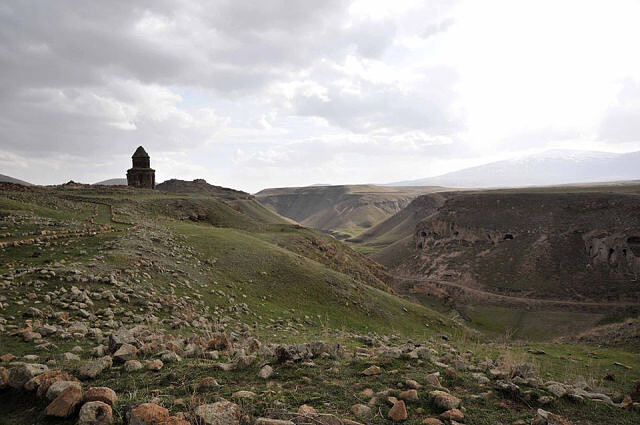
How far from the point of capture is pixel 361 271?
38.6m

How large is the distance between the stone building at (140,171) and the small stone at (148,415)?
60.6 metres

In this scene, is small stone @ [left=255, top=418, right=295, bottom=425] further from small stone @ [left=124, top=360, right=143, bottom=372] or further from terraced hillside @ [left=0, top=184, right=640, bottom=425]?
small stone @ [left=124, top=360, right=143, bottom=372]

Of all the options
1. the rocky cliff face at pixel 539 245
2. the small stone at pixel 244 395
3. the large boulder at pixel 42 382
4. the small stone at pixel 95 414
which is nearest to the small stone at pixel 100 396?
the small stone at pixel 95 414

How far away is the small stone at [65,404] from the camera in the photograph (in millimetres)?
4281

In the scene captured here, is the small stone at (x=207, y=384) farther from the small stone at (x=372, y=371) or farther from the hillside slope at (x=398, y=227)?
the hillside slope at (x=398, y=227)

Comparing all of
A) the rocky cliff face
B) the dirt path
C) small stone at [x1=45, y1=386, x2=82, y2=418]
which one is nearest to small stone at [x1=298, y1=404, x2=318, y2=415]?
small stone at [x1=45, y1=386, x2=82, y2=418]

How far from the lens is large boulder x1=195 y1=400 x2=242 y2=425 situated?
13.7 ft

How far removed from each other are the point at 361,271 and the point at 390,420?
112 ft

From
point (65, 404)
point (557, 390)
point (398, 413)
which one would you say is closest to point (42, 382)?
point (65, 404)

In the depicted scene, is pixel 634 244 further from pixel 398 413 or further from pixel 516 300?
pixel 398 413

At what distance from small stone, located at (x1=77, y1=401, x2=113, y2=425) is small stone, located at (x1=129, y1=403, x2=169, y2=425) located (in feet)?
1.04

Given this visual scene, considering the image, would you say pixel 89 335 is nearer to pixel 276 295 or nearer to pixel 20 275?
pixel 20 275

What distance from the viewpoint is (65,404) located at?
4301 millimetres

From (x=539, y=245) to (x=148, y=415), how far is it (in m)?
67.0
